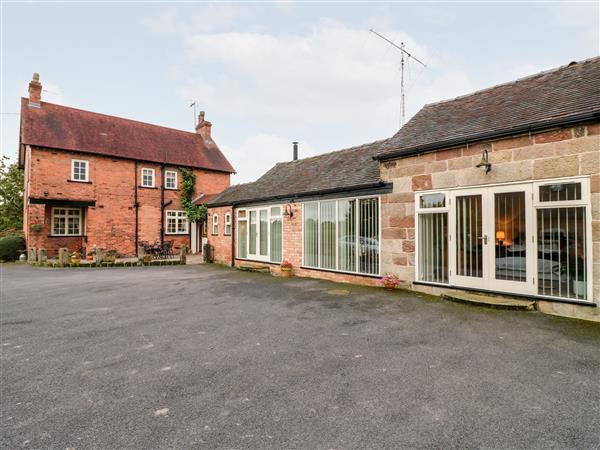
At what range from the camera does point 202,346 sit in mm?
4234

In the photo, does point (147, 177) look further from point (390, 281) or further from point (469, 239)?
point (469, 239)

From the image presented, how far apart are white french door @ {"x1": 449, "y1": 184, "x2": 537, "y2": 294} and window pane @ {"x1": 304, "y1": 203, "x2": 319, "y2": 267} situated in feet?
14.6

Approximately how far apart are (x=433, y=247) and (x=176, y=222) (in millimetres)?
18495

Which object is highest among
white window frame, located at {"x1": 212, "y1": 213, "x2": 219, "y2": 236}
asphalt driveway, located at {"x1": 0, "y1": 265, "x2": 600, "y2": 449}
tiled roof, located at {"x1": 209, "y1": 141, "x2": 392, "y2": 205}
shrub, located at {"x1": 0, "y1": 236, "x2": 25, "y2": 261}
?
tiled roof, located at {"x1": 209, "y1": 141, "x2": 392, "y2": 205}

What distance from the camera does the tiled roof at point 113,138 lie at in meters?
17.2

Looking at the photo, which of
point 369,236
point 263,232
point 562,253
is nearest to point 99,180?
point 263,232

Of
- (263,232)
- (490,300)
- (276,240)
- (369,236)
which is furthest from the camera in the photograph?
(263,232)

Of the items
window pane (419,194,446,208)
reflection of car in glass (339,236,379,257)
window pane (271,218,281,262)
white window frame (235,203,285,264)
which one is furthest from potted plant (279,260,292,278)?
window pane (419,194,446,208)

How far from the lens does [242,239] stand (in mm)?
13867

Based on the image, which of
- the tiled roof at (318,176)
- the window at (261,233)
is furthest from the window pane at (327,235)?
the window at (261,233)

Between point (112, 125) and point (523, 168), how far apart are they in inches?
930

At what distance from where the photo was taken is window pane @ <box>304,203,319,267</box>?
10.3 meters

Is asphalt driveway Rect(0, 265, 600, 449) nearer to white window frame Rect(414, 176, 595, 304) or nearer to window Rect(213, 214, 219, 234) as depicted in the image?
white window frame Rect(414, 176, 595, 304)

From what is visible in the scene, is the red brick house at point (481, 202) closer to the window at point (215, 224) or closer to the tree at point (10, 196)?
the window at point (215, 224)
